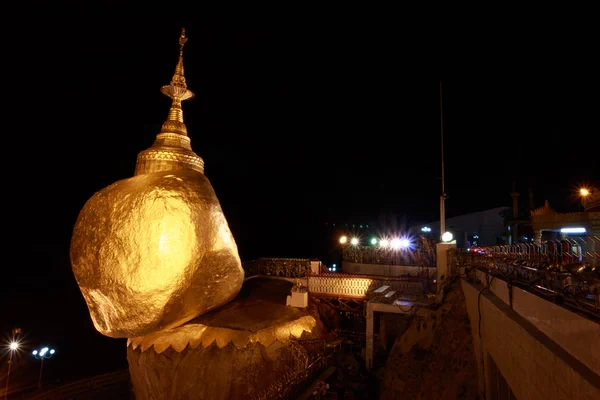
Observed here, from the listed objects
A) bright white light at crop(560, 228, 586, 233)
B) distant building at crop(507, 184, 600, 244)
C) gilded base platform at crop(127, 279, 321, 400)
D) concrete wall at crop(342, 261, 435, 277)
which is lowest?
gilded base platform at crop(127, 279, 321, 400)

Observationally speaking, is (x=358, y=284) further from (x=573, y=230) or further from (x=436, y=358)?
(x=573, y=230)

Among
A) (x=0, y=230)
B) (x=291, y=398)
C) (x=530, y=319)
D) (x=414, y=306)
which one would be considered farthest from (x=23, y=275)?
(x=530, y=319)

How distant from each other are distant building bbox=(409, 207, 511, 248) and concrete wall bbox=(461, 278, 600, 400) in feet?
85.3

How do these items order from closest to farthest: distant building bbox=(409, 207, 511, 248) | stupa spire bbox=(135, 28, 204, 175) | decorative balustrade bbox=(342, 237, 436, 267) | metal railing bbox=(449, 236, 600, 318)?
metal railing bbox=(449, 236, 600, 318)
stupa spire bbox=(135, 28, 204, 175)
decorative balustrade bbox=(342, 237, 436, 267)
distant building bbox=(409, 207, 511, 248)

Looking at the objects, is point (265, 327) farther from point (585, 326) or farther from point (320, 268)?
point (585, 326)

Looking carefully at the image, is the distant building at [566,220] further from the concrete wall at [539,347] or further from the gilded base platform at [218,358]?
the gilded base platform at [218,358]

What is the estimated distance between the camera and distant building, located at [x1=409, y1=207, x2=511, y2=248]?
103ft

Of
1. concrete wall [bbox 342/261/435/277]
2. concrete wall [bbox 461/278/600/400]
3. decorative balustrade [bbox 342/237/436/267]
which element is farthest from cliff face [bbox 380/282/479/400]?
decorative balustrade [bbox 342/237/436/267]

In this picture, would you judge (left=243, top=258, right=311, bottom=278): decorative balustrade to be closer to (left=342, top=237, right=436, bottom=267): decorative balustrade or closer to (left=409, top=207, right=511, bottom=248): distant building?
(left=342, top=237, right=436, bottom=267): decorative balustrade

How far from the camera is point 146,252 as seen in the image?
10.2 meters

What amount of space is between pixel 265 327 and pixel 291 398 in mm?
3006

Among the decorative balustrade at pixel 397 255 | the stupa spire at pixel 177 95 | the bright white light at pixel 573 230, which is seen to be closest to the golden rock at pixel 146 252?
the stupa spire at pixel 177 95

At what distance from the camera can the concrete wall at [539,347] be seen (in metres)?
3.65

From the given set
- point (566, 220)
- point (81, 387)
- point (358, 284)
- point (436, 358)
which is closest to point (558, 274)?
point (436, 358)
